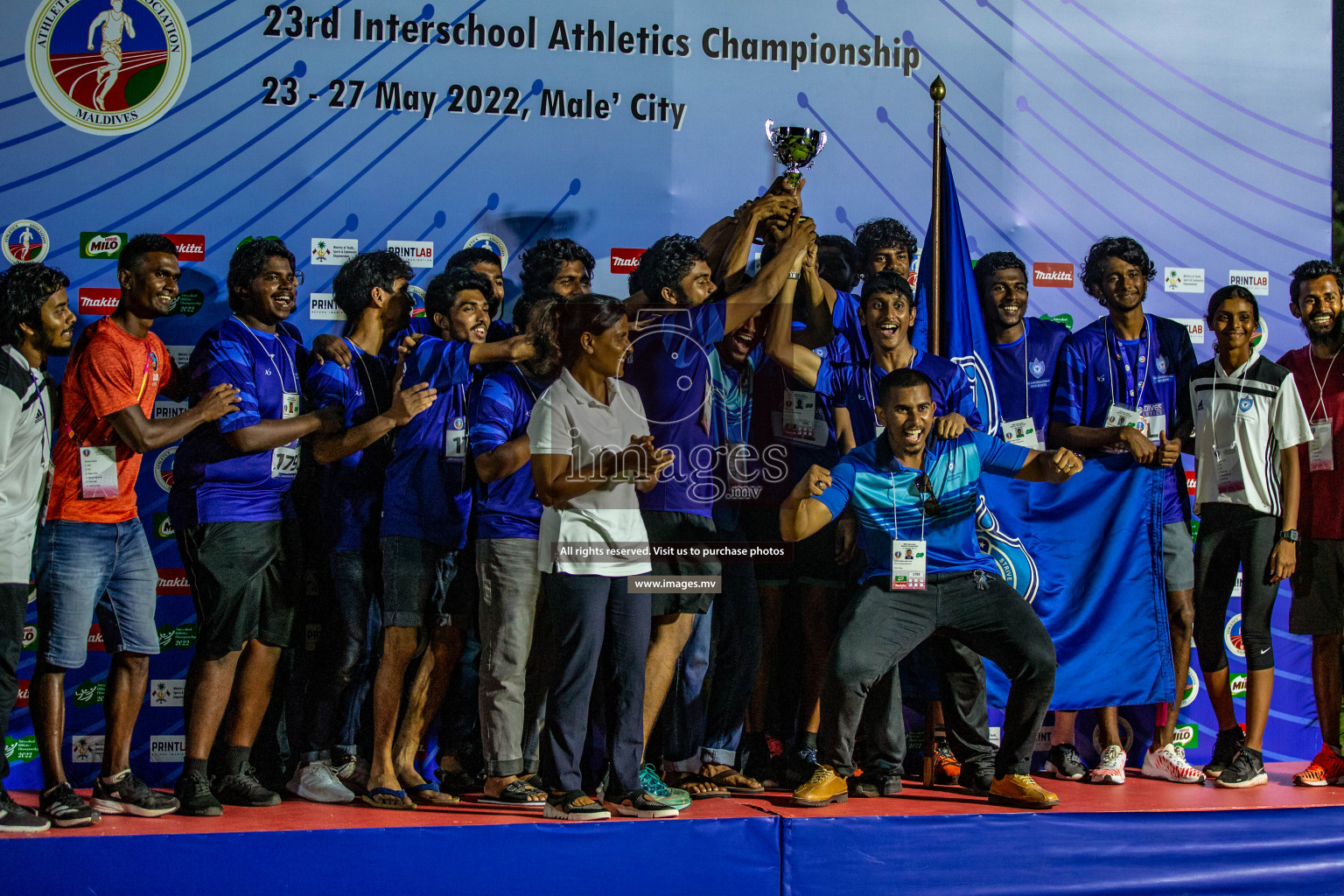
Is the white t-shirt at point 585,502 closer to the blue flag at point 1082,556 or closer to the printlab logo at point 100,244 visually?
the blue flag at point 1082,556

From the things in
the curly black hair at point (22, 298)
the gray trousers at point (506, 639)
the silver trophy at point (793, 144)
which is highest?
the silver trophy at point (793, 144)

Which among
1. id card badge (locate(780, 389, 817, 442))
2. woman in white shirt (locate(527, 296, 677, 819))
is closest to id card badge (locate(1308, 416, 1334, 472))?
id card badge (locate(780, 389, 817, 442))

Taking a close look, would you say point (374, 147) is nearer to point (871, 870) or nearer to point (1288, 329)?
point (871, 870)

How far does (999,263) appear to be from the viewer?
425cm

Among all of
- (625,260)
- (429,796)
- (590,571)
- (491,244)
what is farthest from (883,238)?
(429,796)

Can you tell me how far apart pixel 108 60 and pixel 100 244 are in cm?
65

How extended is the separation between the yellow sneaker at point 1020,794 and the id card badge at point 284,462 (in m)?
2.37

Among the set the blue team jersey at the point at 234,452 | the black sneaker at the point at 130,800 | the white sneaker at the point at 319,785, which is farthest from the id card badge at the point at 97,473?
the white sneaker at the point at 319,785

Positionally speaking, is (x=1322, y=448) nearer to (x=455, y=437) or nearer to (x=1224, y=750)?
(x=1224, y=750)

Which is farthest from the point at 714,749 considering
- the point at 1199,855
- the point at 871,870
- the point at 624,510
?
the point at 1199,855

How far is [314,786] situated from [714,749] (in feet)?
4.04

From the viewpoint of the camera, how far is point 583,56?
14.4ft

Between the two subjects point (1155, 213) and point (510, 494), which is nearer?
point (510, 494)

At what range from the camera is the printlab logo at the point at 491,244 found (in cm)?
429
